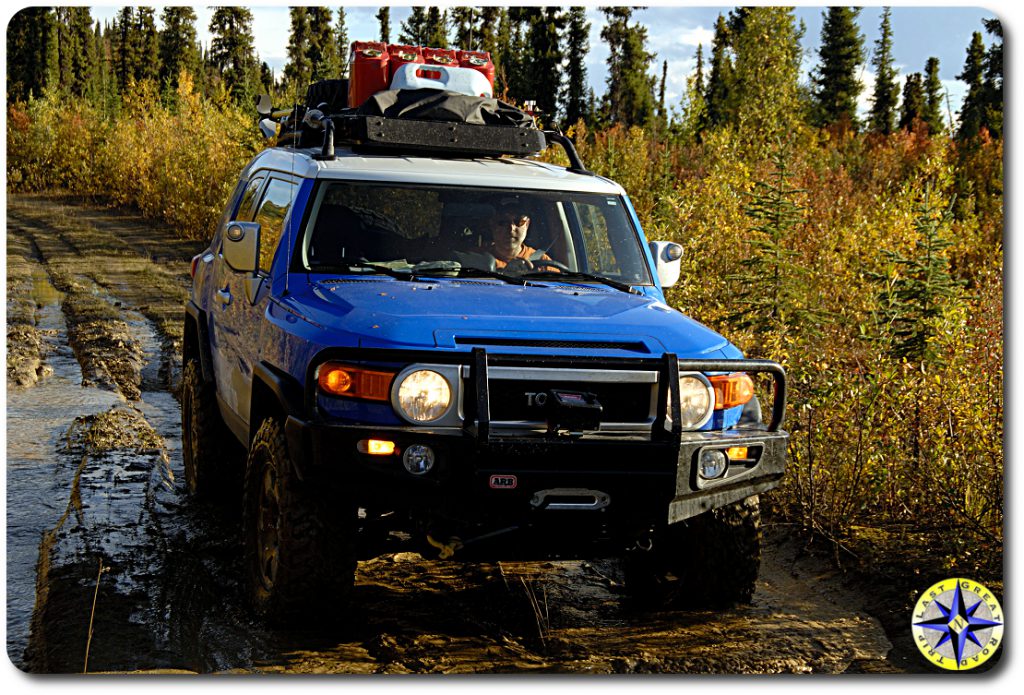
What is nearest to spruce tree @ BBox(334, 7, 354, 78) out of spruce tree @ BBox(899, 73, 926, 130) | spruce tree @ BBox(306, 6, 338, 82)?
spruce tree @ BBox(306, 6, 338, 82)

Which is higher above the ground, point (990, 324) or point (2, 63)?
point (2, 63)

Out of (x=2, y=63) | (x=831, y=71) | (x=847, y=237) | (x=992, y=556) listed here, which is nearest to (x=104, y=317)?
(x=2, y=63)

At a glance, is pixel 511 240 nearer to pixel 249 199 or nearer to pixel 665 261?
pixel 665 261

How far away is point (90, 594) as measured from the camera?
4.97 metres

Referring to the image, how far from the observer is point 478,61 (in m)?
8.13

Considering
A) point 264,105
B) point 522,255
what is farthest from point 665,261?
point 264,105

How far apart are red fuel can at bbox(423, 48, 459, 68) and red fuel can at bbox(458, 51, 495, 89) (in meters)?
0.04

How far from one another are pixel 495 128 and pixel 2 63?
95.6 inches

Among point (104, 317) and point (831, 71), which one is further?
point (831, 71)

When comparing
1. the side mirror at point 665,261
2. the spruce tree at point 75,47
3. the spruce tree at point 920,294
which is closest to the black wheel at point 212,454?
the side mirror at point 665,261

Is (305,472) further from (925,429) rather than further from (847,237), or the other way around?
(847,237)

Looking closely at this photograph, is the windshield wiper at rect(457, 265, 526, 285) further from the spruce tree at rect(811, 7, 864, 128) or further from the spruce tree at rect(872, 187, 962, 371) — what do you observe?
the spruce tree at rect(811, 7, 864, 128)

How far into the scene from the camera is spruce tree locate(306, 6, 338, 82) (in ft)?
49.6

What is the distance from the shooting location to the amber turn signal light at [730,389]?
4.32 metres
